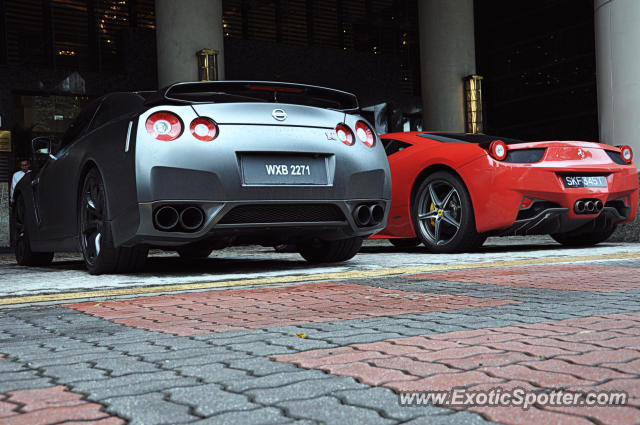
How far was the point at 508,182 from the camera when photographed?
723 cm

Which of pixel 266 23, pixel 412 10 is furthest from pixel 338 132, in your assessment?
pixel 412 10

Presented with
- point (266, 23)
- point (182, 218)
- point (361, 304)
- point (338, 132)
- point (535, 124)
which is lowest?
point (361, 304)

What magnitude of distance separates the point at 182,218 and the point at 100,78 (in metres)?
Answer: 13.3

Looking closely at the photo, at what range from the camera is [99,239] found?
575 cm

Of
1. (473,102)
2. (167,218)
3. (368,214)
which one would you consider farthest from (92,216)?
(473,102)

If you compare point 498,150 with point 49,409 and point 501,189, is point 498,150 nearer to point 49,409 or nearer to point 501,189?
point 501,189

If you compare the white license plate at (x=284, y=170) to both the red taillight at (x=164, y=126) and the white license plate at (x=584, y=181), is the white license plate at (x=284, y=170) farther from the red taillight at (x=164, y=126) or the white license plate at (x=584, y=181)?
the white license plate at (x=584, y=181)

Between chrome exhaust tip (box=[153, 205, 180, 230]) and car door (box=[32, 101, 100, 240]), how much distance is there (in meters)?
→ 1.16

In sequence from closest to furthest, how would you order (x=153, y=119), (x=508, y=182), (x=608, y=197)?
(x=153, y=119) → (x=508, y=182) → (x=608, y=197)

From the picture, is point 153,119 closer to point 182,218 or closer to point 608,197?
point 182,218

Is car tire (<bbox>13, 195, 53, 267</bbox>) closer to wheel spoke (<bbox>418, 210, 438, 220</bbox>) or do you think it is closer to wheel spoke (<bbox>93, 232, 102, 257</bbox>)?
wheel spoke (<bbox>93, 232, 102, 257</bbox>)

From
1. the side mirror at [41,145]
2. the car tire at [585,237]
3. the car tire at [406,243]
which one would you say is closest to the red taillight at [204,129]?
the side mirror at [41,145]

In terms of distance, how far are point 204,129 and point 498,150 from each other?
3.11 metres

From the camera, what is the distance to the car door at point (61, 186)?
6.26m
